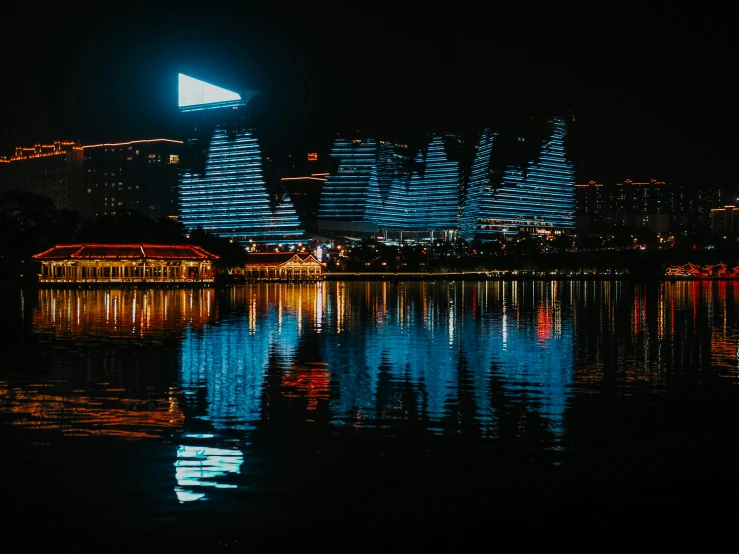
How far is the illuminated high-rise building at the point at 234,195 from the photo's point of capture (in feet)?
441

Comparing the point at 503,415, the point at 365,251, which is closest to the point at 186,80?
the point at 365,251

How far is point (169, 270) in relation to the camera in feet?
256

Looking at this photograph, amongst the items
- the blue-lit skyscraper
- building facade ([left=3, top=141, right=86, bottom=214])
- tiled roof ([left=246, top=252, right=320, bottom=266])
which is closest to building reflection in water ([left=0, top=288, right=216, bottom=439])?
tiled roof ([left=246, top=252, right=320, bottom=266])

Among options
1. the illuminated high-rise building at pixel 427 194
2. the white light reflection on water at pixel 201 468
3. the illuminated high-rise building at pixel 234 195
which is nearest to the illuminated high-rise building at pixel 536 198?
the illuminated high-rise building at pixel 427 194

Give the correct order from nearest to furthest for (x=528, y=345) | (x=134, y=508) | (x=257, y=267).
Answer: (x=134, y=508), (x=528, y=345), (x=257, y=267)

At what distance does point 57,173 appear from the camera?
14875 cm

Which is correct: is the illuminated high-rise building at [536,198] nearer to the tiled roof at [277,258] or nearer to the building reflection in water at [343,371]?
the tiled roof at [277,258]

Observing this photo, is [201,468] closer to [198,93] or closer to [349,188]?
[349,188]

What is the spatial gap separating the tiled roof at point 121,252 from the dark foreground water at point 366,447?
53870 mm

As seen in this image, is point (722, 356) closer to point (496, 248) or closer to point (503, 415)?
point (503, 415)

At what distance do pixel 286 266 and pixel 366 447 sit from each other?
86.9m

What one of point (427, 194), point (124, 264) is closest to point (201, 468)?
point (124, 264)

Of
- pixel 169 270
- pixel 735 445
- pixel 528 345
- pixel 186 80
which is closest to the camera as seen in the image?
pixel 735 445

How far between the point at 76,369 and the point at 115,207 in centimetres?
13774
